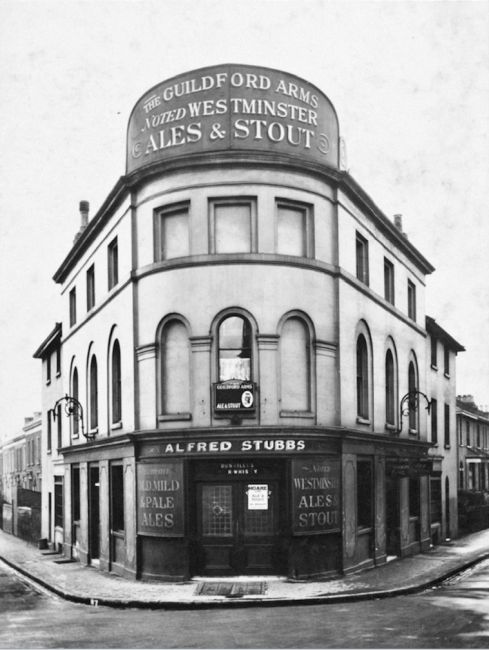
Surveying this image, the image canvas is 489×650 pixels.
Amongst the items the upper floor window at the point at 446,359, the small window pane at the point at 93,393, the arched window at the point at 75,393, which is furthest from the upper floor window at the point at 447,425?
the small window pane at the point at 93,393

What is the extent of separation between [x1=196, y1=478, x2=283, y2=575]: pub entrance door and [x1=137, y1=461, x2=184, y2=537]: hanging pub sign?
0.50m

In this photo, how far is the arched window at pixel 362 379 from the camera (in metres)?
25.4

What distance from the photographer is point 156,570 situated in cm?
2156

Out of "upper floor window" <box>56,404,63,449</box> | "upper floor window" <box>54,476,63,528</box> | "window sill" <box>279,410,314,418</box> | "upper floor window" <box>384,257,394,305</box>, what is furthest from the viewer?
"upper floor window" <box>56,404,63,449</box>

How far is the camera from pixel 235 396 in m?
21.0

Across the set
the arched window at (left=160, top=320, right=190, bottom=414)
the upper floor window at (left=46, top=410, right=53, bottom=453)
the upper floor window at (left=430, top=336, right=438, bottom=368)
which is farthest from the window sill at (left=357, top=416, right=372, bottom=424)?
the upper floor window at (left=46, top=410, right=53, bottom=453)

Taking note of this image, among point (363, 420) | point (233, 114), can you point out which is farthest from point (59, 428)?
point (233, 114)

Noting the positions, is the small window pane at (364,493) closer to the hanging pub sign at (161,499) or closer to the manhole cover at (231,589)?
the manhole cover at (231,589)

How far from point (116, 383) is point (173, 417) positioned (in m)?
4.95

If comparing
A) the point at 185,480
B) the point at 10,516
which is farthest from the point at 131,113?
the point at 10,516

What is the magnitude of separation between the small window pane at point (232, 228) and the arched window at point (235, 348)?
1.72 meters

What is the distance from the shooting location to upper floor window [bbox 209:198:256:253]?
71.2ft

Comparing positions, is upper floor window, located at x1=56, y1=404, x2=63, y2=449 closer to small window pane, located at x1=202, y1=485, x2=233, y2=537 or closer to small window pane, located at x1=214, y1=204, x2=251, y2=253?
small window pane, located at x1=202, y1=485, x2=233, y2=537

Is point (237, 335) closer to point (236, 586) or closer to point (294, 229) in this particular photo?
point (294, 229)
